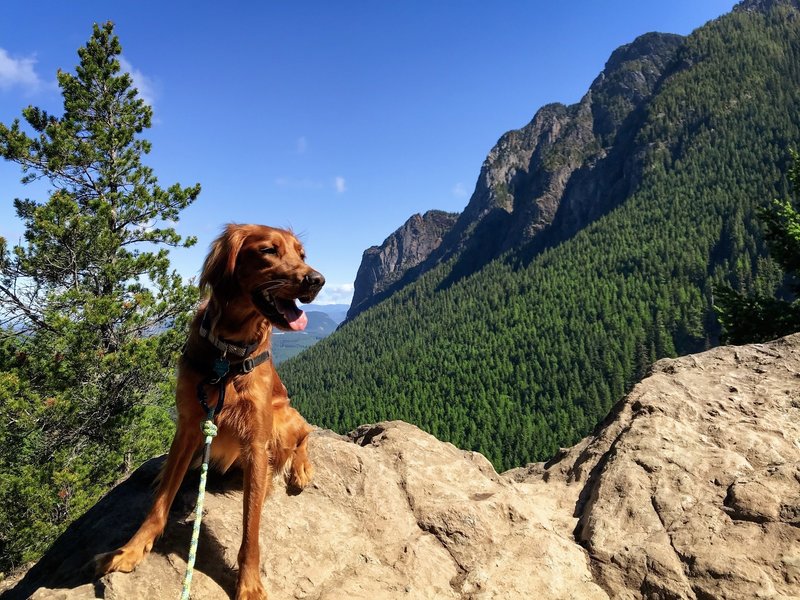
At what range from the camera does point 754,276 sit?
354 feet

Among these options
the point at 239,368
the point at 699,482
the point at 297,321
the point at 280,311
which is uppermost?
the point at 280,311

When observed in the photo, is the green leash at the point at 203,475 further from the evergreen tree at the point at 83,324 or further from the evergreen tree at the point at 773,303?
the evergreen tree at the point at 773,303

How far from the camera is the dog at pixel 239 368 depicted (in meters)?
2.80

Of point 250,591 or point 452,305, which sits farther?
point 452,305

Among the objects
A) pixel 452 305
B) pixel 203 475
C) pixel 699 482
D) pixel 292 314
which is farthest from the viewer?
pixel 452 305

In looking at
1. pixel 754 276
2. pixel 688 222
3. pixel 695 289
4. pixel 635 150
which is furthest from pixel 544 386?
pixel 635 150

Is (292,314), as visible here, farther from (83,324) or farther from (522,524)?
(83,324)

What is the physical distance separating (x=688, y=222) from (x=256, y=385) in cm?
15940

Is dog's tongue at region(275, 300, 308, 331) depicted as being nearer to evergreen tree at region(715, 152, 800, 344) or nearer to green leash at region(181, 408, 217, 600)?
green leash at region(181, 408, 217, 600)

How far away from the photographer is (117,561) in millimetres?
2795

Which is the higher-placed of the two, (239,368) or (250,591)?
(239,368)

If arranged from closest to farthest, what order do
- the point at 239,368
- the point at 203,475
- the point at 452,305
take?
the point at 203,475 < the point at 239,368 < the point at 452,305

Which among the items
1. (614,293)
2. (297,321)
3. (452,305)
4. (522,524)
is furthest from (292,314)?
(452,305)

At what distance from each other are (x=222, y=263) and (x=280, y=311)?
0.55 metres
